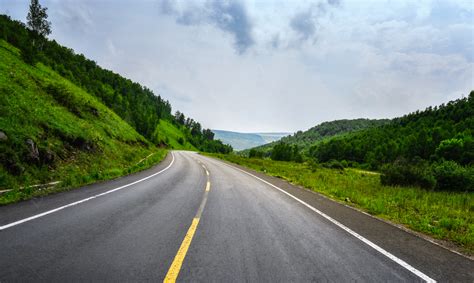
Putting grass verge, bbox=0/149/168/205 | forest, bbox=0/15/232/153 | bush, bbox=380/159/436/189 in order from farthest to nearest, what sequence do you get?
forest, bbox=0/15/232/153 < bush, bbox=380/159/436/189 < grass verge, bbox=0/149/168/205

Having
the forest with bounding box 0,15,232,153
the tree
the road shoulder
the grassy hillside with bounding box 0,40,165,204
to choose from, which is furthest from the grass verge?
the tree

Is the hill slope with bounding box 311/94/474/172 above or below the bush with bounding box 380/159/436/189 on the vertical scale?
above

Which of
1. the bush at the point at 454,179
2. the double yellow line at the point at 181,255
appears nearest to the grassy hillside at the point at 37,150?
the double yellow line at the point at 181,255

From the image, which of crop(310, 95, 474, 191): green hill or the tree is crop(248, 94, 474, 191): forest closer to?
crop(310, 95, 474, 191): green hill

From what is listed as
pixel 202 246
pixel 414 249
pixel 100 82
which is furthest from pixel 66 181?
pixel 100 82

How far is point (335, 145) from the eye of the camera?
115 meters

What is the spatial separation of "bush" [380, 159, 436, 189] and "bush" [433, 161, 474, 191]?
37.4 inches

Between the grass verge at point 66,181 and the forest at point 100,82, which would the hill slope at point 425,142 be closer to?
the grass verge at point 66,181

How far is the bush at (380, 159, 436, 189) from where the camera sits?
17839mm

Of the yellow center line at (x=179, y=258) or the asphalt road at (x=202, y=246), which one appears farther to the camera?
the asphalt road at (x=202, y=246)

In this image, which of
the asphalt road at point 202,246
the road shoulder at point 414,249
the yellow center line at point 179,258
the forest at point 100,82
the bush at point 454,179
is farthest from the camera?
the forest at point 100,82

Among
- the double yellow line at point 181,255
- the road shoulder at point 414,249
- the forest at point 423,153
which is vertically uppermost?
the forest at point 423,153

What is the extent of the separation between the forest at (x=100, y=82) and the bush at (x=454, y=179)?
1827 inches

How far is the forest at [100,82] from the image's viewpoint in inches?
1599
